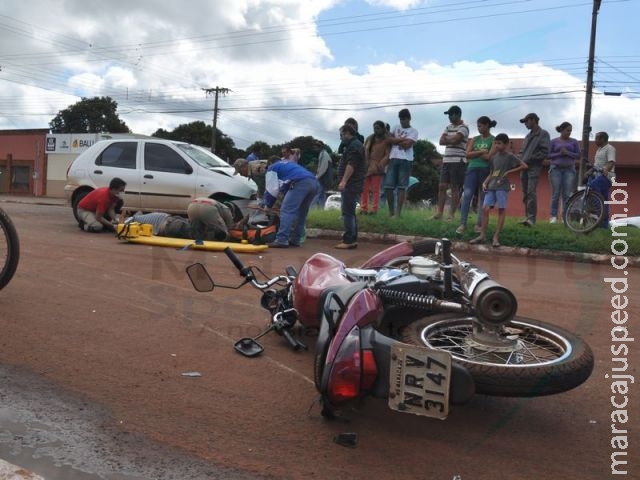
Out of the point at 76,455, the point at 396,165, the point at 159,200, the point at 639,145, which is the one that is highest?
the point at 639,145

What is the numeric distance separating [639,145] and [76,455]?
3272 cm

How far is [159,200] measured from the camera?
37.4 feet

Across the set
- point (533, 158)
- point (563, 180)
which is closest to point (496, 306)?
point (533, 158)

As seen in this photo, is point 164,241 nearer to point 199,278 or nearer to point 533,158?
point 199,278

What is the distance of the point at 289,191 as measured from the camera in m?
9.55

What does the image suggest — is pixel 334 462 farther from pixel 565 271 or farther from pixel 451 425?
pixel 565 271

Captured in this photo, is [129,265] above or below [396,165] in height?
below

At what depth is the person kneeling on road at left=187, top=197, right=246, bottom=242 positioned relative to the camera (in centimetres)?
936

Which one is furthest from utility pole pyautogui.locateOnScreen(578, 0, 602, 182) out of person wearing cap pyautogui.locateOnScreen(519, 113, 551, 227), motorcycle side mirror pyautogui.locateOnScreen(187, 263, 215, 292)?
motorcycle side mirror pyautogui.locateOnScreen(187, 263, 215, 292)

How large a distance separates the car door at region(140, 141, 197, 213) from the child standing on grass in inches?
209

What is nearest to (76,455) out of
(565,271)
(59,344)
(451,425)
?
(59,344)

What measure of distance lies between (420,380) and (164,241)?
706 cm

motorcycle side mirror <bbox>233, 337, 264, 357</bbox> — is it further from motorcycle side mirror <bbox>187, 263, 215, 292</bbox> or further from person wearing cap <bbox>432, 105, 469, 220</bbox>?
person wearing cap <bbox>432, 105, 469, 220</bbox>

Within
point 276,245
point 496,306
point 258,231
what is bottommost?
point 276,245
